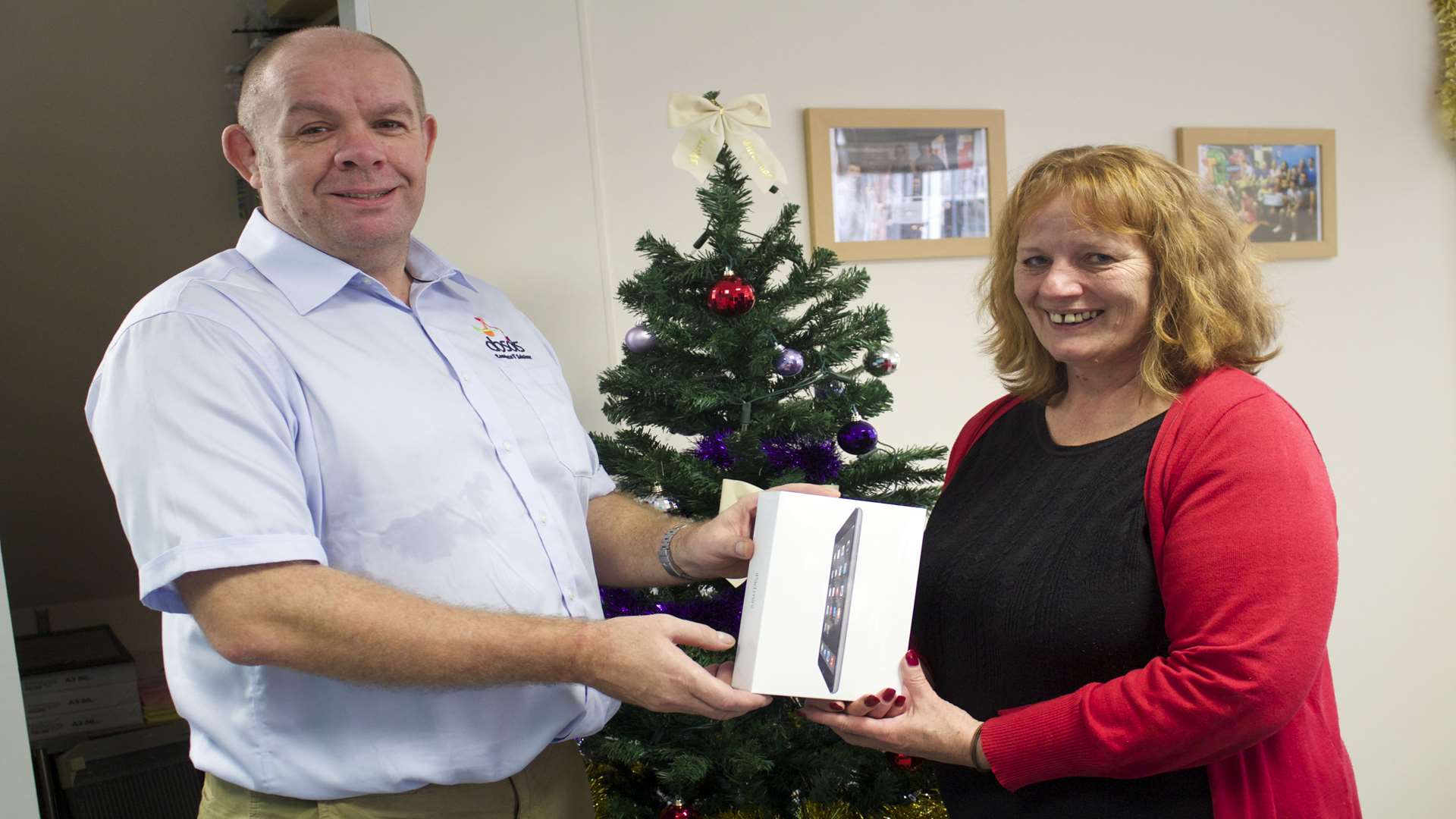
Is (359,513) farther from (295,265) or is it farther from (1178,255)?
(1178,255)

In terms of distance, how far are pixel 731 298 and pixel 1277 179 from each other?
2.02m

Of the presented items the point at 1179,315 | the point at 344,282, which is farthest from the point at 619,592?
the point at 1179,315

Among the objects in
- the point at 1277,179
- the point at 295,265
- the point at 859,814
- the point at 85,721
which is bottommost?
the point at 85,721

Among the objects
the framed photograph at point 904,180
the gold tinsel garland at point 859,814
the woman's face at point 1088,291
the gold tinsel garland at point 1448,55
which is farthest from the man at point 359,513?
the gold tinsel garland at point 1448,55

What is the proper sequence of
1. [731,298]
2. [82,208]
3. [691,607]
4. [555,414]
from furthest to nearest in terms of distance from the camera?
1. [82,208]
2. [691,607]
3. [731,298]
4. [555,414]

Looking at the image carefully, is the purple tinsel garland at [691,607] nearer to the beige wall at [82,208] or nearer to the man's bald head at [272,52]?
the man's bald head at [272,52]

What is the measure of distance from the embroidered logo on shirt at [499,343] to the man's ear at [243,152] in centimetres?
35

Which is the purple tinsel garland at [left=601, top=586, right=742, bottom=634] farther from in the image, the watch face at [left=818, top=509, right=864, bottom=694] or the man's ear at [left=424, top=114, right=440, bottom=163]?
the man's ear at [left=424, top=114, right=440, bottom=163]

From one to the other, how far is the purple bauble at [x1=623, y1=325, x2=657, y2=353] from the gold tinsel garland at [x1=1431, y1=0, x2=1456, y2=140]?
2658mm

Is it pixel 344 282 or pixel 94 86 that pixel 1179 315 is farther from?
pixel 94 86

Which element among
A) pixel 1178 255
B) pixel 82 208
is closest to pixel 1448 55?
pixel 1178 255

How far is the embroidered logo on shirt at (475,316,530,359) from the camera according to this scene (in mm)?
1537

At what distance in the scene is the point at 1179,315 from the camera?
136cm

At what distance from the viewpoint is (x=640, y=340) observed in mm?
1801
